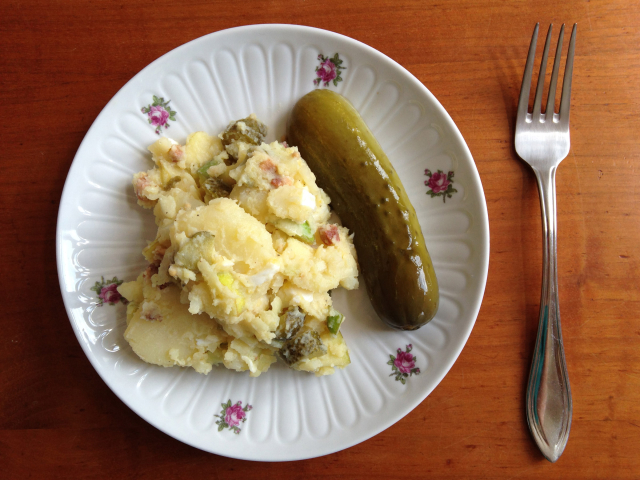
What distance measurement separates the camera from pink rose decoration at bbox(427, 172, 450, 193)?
226 centimetres

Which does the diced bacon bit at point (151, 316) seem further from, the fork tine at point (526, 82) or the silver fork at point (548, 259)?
the fork tine at point (526, 82)

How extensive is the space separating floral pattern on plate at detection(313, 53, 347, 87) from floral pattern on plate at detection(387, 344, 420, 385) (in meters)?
1.63

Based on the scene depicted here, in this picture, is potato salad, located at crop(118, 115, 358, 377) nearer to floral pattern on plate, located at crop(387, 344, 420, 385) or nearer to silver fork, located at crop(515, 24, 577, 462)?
floral pattern on plate, located at crop(387, 344, 420, 385)

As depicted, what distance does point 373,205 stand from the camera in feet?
6.64

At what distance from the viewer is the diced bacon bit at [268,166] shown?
6.46 ft

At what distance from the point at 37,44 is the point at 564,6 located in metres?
3.39

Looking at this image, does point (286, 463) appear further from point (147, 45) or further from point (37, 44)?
point (37, 44)

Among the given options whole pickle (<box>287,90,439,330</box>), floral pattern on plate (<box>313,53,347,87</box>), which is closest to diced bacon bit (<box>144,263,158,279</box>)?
whole pickle (<box>287,90,439,330</box>)

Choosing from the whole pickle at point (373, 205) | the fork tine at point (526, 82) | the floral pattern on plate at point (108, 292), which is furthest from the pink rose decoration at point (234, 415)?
the fork tine at point (526, 82)

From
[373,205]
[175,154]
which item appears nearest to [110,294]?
[175,154]

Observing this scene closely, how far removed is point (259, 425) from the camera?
2.24 m

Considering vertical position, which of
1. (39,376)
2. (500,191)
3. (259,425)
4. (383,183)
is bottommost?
(39,376)

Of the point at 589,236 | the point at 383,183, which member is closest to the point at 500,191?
the point at 589,236

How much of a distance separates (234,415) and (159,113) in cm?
182
